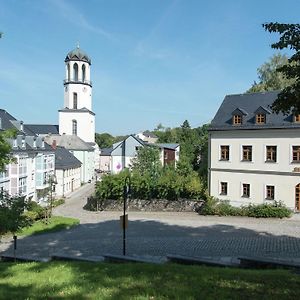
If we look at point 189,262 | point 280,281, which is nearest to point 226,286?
point 280,281

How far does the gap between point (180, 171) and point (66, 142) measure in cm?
4042

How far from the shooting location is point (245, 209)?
33.6 m

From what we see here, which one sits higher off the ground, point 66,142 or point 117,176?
point 66,142

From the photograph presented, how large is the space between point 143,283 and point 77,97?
75.7 meters

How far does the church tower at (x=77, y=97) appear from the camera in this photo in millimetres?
81000

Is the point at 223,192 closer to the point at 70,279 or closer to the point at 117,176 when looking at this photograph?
the point at 117,176

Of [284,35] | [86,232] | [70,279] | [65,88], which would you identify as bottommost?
[86,232]

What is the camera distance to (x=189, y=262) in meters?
13.3

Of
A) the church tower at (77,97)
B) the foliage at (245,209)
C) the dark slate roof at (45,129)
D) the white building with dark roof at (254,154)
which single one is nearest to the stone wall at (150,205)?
the foliage at (245,209)

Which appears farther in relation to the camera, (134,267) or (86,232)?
(86,232)

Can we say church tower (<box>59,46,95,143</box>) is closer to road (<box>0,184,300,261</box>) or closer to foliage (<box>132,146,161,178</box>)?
foliage (<box>132,146,161,178</box>)

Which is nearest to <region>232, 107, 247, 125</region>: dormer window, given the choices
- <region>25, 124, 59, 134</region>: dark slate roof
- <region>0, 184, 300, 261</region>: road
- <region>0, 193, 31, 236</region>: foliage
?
<region>0, 184, 300, 261</region>: road

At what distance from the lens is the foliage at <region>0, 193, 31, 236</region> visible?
14570 mm

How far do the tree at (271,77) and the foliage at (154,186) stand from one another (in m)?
16.7
